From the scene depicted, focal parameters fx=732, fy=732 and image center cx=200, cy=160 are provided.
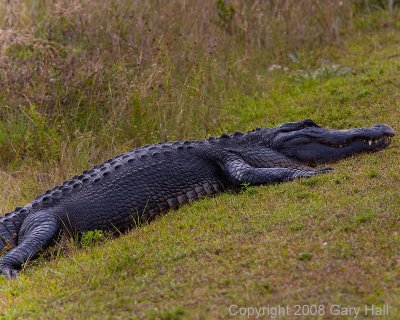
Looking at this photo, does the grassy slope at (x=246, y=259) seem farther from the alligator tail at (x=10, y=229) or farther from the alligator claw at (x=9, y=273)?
the alligator tail at (x=10, y=229)

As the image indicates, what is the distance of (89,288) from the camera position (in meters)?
4.62

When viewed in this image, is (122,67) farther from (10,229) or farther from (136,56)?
(10,229)

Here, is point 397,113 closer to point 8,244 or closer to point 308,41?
point 308,41

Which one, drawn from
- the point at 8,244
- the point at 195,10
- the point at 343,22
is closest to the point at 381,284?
the point at 8,244

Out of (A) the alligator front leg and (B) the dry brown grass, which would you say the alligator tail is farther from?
(B) the dry brown grass

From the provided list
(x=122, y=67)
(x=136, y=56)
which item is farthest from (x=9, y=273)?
(x=136, y=56)

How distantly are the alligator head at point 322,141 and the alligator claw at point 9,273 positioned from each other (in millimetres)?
2699

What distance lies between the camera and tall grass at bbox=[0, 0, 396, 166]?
26.7 feet

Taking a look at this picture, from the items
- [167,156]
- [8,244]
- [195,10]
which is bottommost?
[8,244]

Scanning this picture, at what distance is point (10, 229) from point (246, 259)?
2497 mm

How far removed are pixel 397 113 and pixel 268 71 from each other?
2637 mm

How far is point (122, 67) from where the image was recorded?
859 cm

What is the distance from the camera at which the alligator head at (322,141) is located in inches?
263
